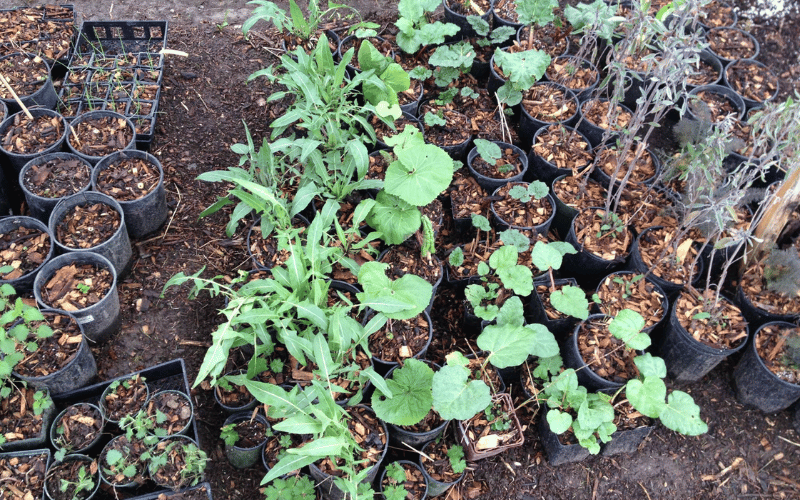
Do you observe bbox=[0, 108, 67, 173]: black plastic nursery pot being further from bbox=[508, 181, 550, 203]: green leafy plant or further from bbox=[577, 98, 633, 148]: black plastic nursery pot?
bbox=[577, 98, 633, 148]: black plastic nursery pot

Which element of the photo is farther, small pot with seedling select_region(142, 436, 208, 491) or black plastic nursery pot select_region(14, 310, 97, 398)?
black plastic nursery pot select_region(14, 310, 97, 398)

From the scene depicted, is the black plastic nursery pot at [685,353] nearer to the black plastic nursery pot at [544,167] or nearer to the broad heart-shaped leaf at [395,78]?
the black plastic nursery pot at [544,167]

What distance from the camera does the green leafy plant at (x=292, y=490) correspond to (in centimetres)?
272

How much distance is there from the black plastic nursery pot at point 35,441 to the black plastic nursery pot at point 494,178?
2.66 m

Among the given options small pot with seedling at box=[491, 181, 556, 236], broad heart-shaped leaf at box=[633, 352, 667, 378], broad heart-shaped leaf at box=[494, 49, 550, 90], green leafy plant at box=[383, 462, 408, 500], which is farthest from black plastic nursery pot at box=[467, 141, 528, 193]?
green leafy plant at box=[383, 462, 408, 500]

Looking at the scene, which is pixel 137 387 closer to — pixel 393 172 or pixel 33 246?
pixel 33 246

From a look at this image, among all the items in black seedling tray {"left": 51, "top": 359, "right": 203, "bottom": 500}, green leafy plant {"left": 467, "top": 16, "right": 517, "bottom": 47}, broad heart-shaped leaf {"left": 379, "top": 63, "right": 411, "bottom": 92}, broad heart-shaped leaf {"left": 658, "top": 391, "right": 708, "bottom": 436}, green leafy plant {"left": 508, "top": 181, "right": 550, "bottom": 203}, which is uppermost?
green leafy plant {"left": 467, "top": 16, "right": 517, "bottom": 47}

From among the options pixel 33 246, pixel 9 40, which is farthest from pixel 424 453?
pixel 9 40

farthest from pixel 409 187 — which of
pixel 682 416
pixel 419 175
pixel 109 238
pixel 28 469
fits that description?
pixel 28 469

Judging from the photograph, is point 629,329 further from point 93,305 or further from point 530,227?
point 93,305

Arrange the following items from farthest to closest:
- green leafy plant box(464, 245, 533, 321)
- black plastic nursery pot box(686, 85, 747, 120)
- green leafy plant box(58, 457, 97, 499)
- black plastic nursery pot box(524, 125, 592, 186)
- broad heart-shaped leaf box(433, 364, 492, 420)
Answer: black plastic nursery pot box(686, 85, 747, 120), black plastic nursery pot box(524, 125, 592, 186), green leafy plant box(464, 245, 533, 321), broad heart-shaped leaf box(433, 364, 492, 420), green leafy plant box(58, 457, 97, 499)

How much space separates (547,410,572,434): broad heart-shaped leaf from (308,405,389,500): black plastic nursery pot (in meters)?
0.80

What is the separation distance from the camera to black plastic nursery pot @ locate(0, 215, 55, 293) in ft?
10.1

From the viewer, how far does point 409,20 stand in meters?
4.27
